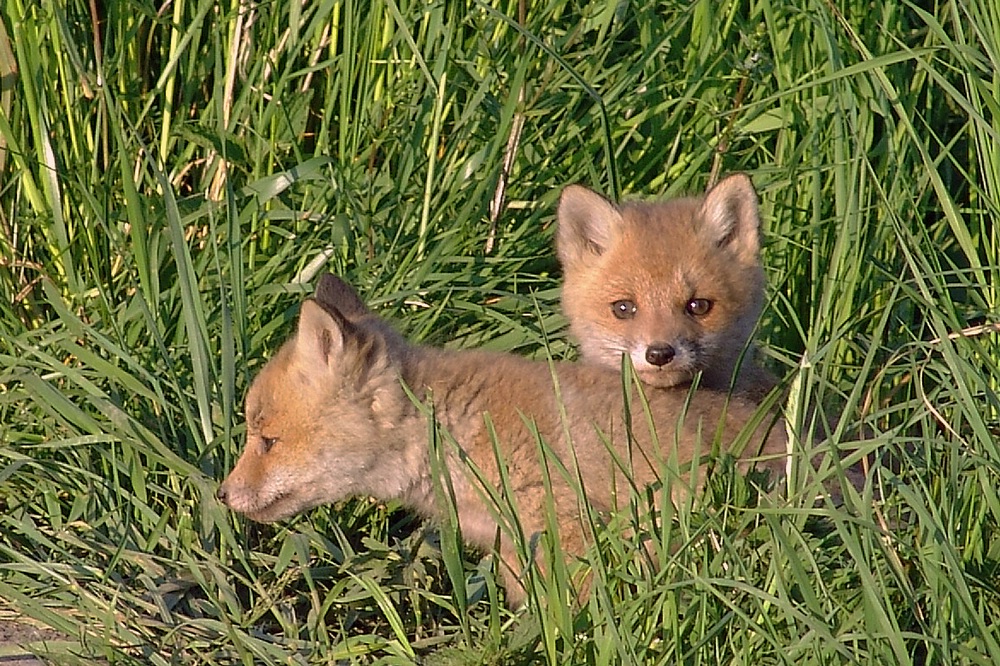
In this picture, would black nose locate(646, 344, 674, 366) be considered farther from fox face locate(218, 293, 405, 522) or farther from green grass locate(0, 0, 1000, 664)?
fox face locate(218, 293, 405, 522)

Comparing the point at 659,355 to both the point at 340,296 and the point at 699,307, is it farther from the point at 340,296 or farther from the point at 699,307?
the point at 340,296

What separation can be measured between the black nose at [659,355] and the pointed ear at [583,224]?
1.96 ft

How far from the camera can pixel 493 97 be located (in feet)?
16.6

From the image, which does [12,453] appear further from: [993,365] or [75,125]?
[993,365]

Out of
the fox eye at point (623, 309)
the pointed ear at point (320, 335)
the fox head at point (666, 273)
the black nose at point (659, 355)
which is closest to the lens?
the pointed ear at point (320, 335)

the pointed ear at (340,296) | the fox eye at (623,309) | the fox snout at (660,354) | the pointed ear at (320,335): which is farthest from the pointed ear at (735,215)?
the pointed ear at (320,335)

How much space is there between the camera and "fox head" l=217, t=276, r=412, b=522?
13.1 ft

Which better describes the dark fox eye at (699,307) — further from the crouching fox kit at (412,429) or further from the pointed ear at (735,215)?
the crouching fox kit at (412,429)

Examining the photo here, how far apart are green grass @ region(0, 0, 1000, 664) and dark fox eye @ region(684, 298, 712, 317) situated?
0.94ft

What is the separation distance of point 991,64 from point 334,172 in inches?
82.5

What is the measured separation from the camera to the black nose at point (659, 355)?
4.36m

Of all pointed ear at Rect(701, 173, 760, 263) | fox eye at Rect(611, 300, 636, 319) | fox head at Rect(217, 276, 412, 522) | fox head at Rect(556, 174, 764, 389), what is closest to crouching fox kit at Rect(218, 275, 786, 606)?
fox head at Rect(217, 276, 412, 522)

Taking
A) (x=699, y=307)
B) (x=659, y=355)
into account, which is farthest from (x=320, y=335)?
(x=699, y=307)

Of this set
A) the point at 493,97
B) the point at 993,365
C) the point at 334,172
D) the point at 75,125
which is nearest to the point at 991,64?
the point at 993,365
